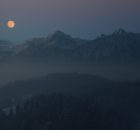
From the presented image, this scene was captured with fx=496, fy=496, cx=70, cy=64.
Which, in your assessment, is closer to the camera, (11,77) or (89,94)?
(89,94)

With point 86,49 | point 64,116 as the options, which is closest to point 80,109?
point 64,116

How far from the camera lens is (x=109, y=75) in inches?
1672

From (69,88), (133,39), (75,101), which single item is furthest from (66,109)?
(133,39)

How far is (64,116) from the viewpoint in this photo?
26406 mm

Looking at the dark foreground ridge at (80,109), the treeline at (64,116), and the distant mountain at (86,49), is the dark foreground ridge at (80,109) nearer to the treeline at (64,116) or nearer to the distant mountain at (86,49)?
the treeline at (64,116)

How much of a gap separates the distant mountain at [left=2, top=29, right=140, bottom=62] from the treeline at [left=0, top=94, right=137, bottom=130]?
2236 centimetres

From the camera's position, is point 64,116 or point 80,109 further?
point 80,109

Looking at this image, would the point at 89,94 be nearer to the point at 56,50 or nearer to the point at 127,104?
the point at 127,104

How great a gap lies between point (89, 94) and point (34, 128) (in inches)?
270

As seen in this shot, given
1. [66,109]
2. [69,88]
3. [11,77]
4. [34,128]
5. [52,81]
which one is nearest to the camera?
[34,128]

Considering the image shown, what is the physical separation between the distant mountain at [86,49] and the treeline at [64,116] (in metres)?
22.4

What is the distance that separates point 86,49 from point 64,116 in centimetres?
2796

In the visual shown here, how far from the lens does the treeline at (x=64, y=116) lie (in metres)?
25.9

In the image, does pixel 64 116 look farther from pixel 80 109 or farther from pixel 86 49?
pixel 86 49
